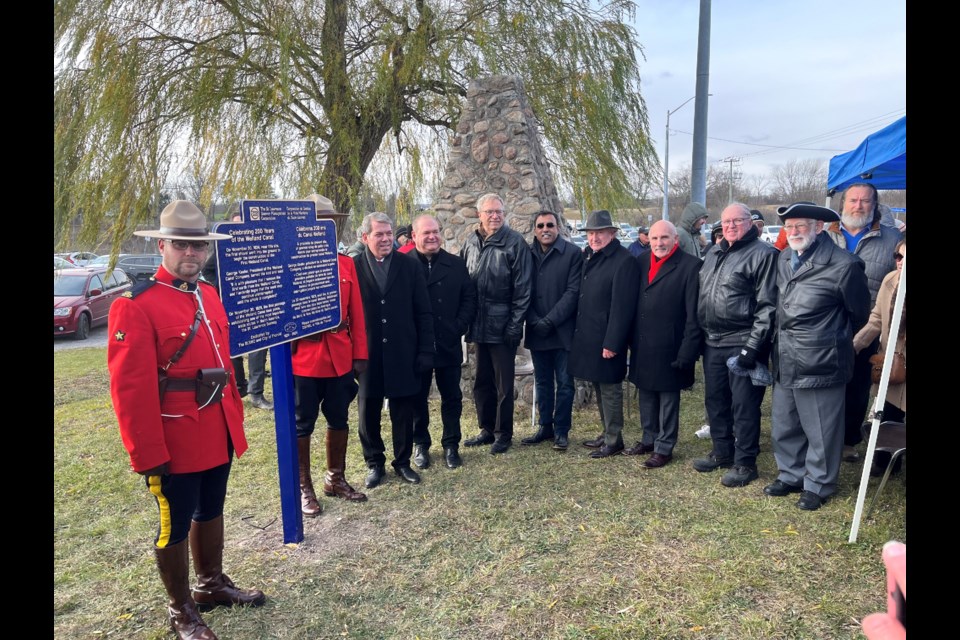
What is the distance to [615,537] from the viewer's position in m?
4.02

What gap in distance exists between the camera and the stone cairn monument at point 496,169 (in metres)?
7.18

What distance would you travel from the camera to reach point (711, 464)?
508 cm

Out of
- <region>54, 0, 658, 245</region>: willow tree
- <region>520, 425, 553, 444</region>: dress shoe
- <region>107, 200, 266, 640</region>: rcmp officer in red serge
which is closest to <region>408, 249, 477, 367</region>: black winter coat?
<region>520, 425, 553, 444</region>: dress shoe

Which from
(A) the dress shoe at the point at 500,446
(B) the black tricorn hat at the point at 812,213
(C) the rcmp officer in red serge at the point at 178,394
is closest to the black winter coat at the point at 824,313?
(B) the black tricorn hat at the point at 812,213

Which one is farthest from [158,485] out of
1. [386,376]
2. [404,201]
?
[404,201]

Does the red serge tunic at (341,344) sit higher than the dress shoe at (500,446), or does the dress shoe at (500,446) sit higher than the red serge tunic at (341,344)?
the red serge tunic at (341,344)

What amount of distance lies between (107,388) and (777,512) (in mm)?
9287

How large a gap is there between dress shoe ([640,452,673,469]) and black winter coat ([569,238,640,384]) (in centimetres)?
70

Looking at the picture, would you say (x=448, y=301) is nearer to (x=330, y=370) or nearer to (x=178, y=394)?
(x=330, y=370)

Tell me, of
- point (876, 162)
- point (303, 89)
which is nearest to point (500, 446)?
point (876, 162)

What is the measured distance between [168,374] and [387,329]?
6.77 ft

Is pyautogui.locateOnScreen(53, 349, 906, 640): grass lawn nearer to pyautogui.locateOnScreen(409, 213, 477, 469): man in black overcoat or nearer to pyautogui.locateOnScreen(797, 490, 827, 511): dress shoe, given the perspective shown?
pyautogui.locateOnScreen(797, 490, 827, 511): dress shoe

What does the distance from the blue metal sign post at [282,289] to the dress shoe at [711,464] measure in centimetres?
315

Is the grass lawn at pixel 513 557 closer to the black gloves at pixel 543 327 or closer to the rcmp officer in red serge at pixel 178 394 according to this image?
the rcmp officer in red serge at pixel 178 394
